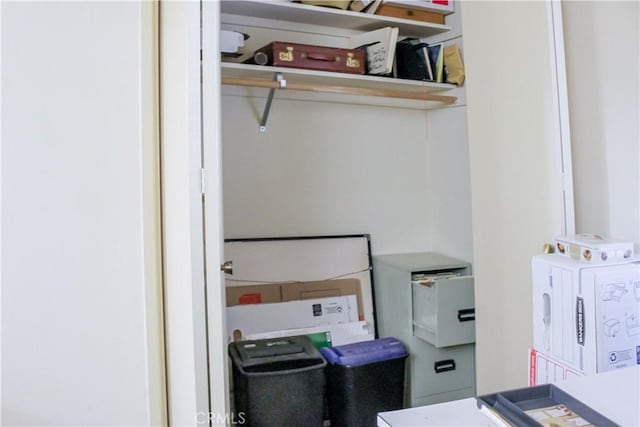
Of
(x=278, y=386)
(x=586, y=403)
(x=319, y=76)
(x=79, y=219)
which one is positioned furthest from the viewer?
(x=319, y=76)

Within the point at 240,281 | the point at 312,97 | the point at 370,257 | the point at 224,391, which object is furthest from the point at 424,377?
the point at 312,97

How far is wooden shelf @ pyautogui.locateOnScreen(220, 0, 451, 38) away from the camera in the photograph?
247 cm

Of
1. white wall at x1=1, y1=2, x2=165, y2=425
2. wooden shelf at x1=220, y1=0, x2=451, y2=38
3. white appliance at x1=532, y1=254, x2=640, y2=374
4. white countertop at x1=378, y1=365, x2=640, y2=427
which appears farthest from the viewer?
wooden shelf at x1=220, y1=0, x2=451, y2=38

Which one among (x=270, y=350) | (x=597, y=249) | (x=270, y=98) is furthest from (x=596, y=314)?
(x=270, y=98)

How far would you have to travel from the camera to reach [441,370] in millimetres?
2594

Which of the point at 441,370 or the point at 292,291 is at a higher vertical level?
the point at 292,291

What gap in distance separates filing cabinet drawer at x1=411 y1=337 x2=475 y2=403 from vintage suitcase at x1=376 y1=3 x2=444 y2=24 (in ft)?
5.57

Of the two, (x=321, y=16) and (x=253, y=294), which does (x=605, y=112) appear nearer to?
(x=321, y=16)

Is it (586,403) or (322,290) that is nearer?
(586,403)

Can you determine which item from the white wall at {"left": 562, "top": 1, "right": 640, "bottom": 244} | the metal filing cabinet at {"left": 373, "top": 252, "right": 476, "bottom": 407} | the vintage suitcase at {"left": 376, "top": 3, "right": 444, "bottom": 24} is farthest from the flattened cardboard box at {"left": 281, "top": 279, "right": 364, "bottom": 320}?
the vintage suitcase at {"left": 376, "top": 3, "right": 444, "bottom": 24}

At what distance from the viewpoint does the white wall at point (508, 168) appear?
1.73 metres

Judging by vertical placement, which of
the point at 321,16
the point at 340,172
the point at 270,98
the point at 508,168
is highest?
the point at 321,16

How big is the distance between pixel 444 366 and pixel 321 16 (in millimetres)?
1929

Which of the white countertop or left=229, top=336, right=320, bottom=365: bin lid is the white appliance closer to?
the white countertop
